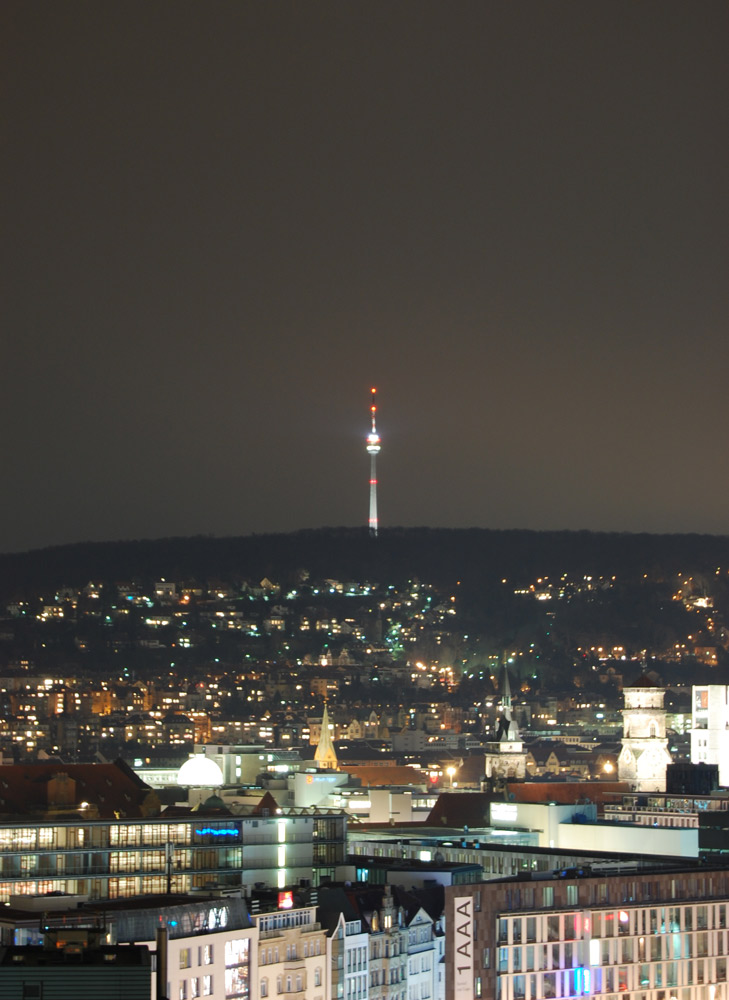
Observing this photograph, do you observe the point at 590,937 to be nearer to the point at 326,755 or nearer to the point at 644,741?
the point at 644,741

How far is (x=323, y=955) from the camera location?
57.7 metres

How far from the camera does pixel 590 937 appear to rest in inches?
2473

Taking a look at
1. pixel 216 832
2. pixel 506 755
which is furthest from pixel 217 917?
pixel 506 755

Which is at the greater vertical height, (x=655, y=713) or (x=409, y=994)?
(x=655, y=713)

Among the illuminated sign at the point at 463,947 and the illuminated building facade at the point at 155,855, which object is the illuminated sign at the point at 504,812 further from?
the illuminated sign at the point at 463,947

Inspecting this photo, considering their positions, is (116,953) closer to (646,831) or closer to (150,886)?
(150,886)

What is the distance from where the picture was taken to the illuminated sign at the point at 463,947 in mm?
61125

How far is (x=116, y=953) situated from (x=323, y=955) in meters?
17.6

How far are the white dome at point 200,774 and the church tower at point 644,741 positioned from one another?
68.6 feet

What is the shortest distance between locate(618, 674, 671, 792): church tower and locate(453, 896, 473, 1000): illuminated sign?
5772 centimetres

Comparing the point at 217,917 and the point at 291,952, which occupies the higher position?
the point at 217,917

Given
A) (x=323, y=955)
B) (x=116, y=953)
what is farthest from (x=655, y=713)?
(x=116, y=953)

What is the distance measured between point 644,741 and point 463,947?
60.7m

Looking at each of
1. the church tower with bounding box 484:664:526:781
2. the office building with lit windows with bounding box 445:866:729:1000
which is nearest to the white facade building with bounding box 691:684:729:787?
the church tower with bounding box 484:664:526:781
